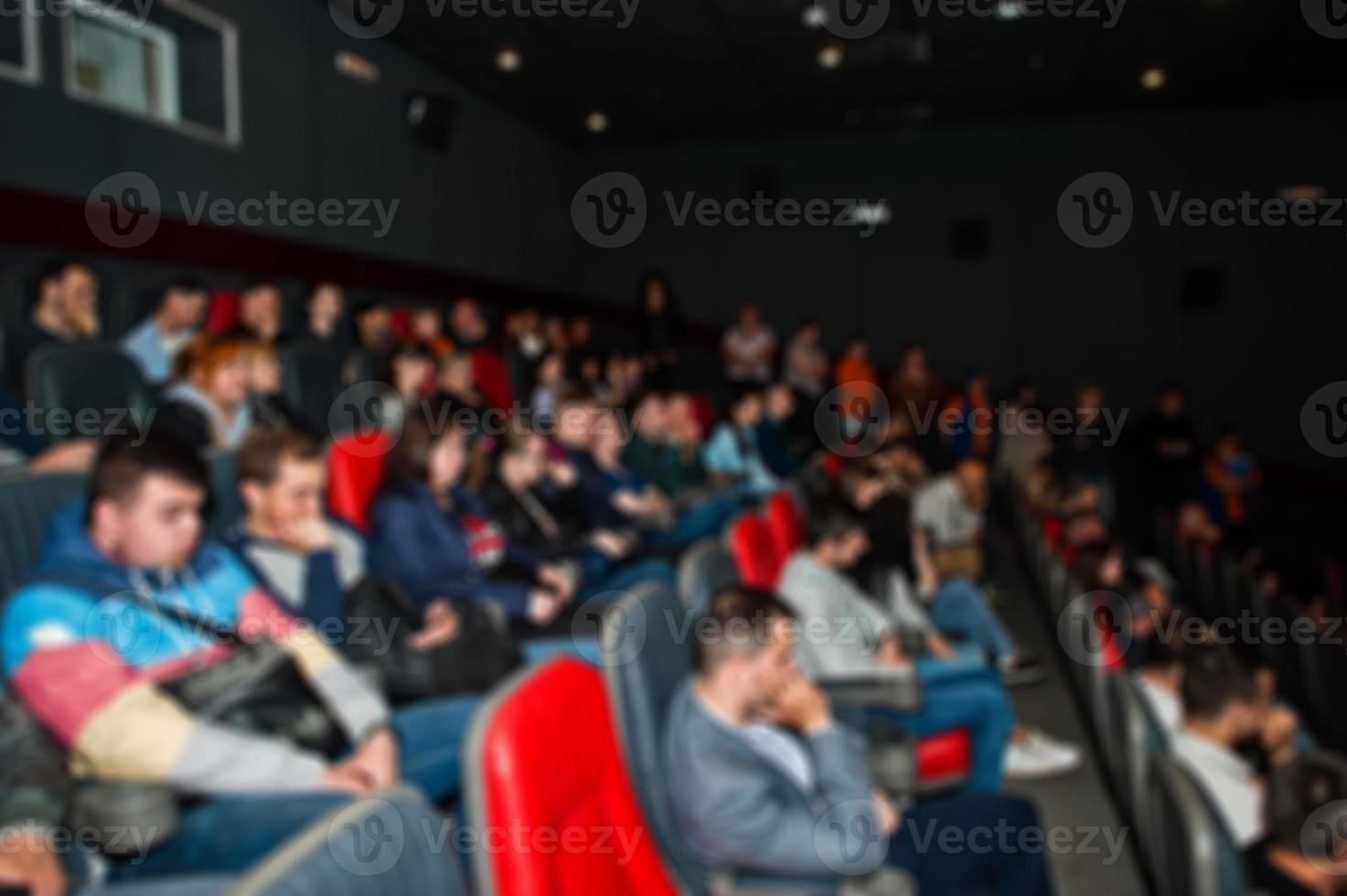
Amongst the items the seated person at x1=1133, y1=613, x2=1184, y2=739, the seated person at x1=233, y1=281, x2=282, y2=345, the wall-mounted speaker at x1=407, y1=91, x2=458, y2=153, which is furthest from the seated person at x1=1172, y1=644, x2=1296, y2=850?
the wall-mounted speaker at x1=407, y1=91, x2=458, y2=153

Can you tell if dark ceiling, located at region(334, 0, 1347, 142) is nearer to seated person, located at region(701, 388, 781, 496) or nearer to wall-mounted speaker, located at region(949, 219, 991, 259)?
wall-mounted speaker, located at region(949, 219, 991, 259)

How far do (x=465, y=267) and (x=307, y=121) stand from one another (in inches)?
76.7

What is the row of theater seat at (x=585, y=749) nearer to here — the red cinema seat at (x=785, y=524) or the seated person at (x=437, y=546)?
the seated person at (x=437, y=546)

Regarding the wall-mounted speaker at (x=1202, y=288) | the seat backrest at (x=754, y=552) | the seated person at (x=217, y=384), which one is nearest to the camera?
the seat backrest at (x=754, y=552)

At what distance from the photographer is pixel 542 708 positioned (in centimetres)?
121

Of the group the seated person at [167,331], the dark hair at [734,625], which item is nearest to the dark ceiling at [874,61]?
the seated person at [167,331]

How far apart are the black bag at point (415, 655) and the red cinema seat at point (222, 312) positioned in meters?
2.75

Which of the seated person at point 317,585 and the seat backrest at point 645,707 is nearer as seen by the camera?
the seat backrest at point 645,707

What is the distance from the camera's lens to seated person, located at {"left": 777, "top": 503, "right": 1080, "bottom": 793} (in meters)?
2.42

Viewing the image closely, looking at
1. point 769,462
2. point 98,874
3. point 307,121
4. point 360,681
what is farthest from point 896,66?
point 98,874

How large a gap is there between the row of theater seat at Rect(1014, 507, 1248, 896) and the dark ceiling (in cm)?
347

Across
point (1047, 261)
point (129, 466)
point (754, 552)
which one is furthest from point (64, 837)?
point (1047, 261)

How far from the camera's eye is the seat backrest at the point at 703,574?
6.82 ft

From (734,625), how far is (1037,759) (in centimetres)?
168
